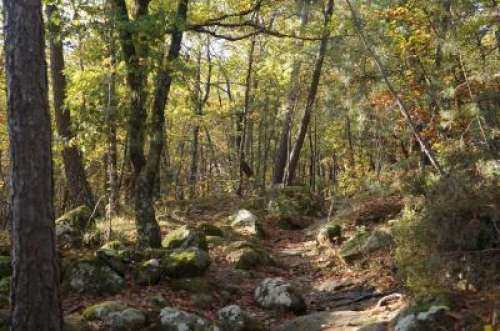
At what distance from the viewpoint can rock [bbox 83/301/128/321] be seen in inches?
254

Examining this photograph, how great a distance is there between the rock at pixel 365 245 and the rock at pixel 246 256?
1.72 m

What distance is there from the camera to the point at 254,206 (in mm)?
17047

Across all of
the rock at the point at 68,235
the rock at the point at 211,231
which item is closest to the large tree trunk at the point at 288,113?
the rock at the point at 211,231

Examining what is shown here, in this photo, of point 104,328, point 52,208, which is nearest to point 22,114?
point 52,208

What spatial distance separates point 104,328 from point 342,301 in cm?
406

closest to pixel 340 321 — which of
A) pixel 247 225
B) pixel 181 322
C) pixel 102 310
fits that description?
pixel 181 322

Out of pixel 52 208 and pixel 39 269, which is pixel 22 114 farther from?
pixel 39 269

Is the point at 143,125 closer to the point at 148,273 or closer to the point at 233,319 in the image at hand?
the point at 148,273

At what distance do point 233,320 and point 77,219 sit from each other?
18.1ft

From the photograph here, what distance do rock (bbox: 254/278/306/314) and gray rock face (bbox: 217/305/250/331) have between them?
37.0 inches

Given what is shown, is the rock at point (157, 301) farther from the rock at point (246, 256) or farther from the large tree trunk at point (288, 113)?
the large tree trunk at point (288, 113)

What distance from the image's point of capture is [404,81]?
39.4 ft

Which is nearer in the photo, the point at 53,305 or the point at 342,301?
the point at 53,305

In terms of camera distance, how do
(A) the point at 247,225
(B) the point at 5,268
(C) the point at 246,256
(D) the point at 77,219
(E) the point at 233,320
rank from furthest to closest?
(A) the point at 247,225 → (D) the point at 77,219 → (C) the point at 246,256 → (B) the point at 5,268 → (E) the point at 233,320
